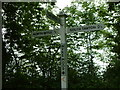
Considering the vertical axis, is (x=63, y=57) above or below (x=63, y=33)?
below

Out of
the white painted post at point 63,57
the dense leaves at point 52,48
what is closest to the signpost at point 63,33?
the white painted post at point 63,57

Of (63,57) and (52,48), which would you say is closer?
(63,57)

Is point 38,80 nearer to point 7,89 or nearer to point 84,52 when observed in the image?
point 7,89

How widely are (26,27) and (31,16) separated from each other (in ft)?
2.02

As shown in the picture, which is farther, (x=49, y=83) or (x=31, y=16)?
(x=31, y=16)

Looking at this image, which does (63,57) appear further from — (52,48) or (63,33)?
(52,48)

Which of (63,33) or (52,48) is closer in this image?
(63,33)

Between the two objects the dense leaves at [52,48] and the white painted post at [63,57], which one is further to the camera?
the dense leaves at [52,48]

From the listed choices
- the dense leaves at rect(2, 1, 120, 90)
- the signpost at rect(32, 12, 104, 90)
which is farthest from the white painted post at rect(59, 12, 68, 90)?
the dense leaves at rect(2, 1, 120, 90)

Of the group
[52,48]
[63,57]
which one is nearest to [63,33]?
[63,57]

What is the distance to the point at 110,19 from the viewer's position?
10836 mm

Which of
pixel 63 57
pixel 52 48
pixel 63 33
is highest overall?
pixel 52 48

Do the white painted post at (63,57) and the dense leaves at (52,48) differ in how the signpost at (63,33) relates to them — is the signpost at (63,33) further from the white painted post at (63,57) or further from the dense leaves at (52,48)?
the dense leaves at (52,48)

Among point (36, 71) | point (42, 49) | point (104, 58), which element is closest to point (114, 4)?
point (104, 58)
